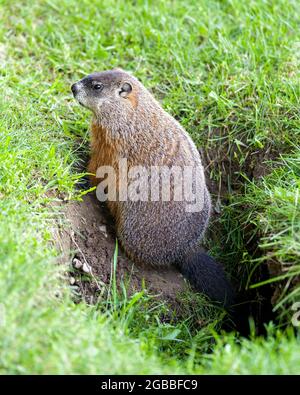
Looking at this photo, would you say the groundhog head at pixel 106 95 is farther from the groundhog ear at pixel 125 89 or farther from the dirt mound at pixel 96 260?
the dirt mound at pixel 96 260

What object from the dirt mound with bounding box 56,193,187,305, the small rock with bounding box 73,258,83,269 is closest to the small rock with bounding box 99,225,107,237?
the dirt mound with bounding box 56,193,187,305

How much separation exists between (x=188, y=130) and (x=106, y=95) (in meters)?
1.01

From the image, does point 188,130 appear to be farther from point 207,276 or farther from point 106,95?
point 207,276

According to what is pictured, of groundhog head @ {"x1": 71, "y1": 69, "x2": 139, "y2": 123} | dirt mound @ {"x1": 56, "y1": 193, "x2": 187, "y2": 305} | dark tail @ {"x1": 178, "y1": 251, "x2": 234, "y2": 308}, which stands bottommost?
dark tail @ {"x1": 178, "y1": 251, "x2": 234, "y2": 308}

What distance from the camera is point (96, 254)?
15.8ft

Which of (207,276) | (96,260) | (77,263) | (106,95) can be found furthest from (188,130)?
(77,263)

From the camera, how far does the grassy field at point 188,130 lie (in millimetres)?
3287

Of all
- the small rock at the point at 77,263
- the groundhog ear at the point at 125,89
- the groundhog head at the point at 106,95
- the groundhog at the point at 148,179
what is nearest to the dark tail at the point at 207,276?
the groundhog at the point at 148,179

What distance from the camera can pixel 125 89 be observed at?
5.07 m

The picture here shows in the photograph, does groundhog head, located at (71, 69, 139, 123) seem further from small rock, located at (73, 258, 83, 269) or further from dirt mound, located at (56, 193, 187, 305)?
small rock, located at (73, 258, 83, 269)

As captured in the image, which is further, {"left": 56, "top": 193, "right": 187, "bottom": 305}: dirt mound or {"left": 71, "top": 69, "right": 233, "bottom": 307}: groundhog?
{"left": 71, "top": 69, "right": 233, "bottom": 307}: groundhog

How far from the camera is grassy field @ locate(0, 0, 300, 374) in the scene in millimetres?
3287

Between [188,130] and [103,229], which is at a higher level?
[188,130]
